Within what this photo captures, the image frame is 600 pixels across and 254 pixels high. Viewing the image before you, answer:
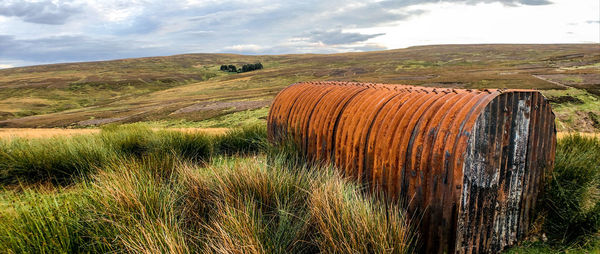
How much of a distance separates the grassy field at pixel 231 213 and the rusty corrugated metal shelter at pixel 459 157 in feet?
1.07

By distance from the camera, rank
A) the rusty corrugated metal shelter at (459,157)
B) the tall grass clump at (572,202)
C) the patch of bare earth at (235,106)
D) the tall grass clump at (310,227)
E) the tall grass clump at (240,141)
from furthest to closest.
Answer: the patch of bare earth at (235,106) → the tall grass clump at (240,141) → the tall grass clump at (572,202) → the rusty corrugated metal shelter at (459,157) → the tall grass clump at (310,227)

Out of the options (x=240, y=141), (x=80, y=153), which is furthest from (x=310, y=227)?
(x=240, y=141)

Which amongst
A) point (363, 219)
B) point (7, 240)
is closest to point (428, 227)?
point (363, 219)

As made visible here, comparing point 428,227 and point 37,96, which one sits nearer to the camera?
point 428,227

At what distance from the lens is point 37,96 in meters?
67.5

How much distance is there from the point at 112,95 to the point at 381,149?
3147 inches

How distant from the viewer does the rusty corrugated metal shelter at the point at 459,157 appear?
3771 millimetres

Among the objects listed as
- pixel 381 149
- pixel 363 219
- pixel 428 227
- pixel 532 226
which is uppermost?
pixel 381 149

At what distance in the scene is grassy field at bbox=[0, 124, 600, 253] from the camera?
125 inches

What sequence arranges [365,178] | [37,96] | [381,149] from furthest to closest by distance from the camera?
1. [37,96]
2. [365,178]
3. [381,149]

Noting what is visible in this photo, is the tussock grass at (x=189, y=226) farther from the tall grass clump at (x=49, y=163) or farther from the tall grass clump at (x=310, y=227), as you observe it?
the tall grass clump at (x=49, y=163)

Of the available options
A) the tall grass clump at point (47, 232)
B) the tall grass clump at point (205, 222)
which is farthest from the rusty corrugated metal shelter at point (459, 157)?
the tall grass clump at point (47, 232)

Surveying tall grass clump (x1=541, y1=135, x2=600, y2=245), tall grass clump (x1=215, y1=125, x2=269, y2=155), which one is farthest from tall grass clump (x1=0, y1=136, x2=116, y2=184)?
tall grass clump (x1=541, y1=135, x2=600, y2=245)

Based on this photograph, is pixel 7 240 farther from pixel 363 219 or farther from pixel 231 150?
pixel 231 150
